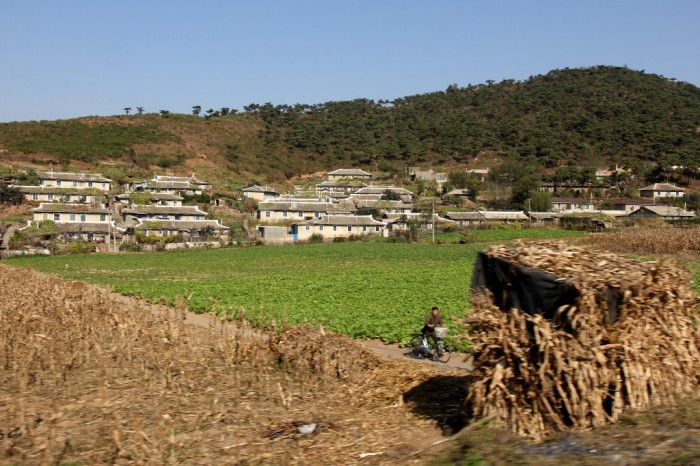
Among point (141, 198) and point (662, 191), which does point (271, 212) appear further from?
point (662, 191)

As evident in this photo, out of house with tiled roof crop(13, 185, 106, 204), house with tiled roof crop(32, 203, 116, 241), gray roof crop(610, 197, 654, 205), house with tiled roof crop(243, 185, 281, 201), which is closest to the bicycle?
house with tiled roof crop(32, 203, 116, 241)

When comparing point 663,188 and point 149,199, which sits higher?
point 663,188

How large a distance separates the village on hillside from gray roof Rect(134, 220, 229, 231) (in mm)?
100

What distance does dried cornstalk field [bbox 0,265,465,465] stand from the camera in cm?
700

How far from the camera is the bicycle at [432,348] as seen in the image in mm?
11602

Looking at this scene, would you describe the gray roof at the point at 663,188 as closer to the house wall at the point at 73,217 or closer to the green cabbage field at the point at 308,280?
the green cabbage field at the point at 308,280

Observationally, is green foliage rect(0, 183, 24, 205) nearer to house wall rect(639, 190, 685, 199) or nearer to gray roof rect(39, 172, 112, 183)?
gray roof rect(39, 172, 112, 183)

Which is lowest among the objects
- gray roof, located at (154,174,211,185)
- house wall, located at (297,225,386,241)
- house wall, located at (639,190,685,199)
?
house wall, located at (297,225,386,241)

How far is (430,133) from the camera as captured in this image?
383ft

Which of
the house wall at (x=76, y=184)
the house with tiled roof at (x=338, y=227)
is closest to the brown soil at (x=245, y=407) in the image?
the house with tiled roof at (x=338, y=227)

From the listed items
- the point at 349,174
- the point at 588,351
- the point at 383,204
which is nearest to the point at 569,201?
the point at 383,204

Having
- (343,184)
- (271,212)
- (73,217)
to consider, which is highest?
(343,184)

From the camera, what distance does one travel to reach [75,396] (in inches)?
361

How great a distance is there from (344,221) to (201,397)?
5511 centimetres
